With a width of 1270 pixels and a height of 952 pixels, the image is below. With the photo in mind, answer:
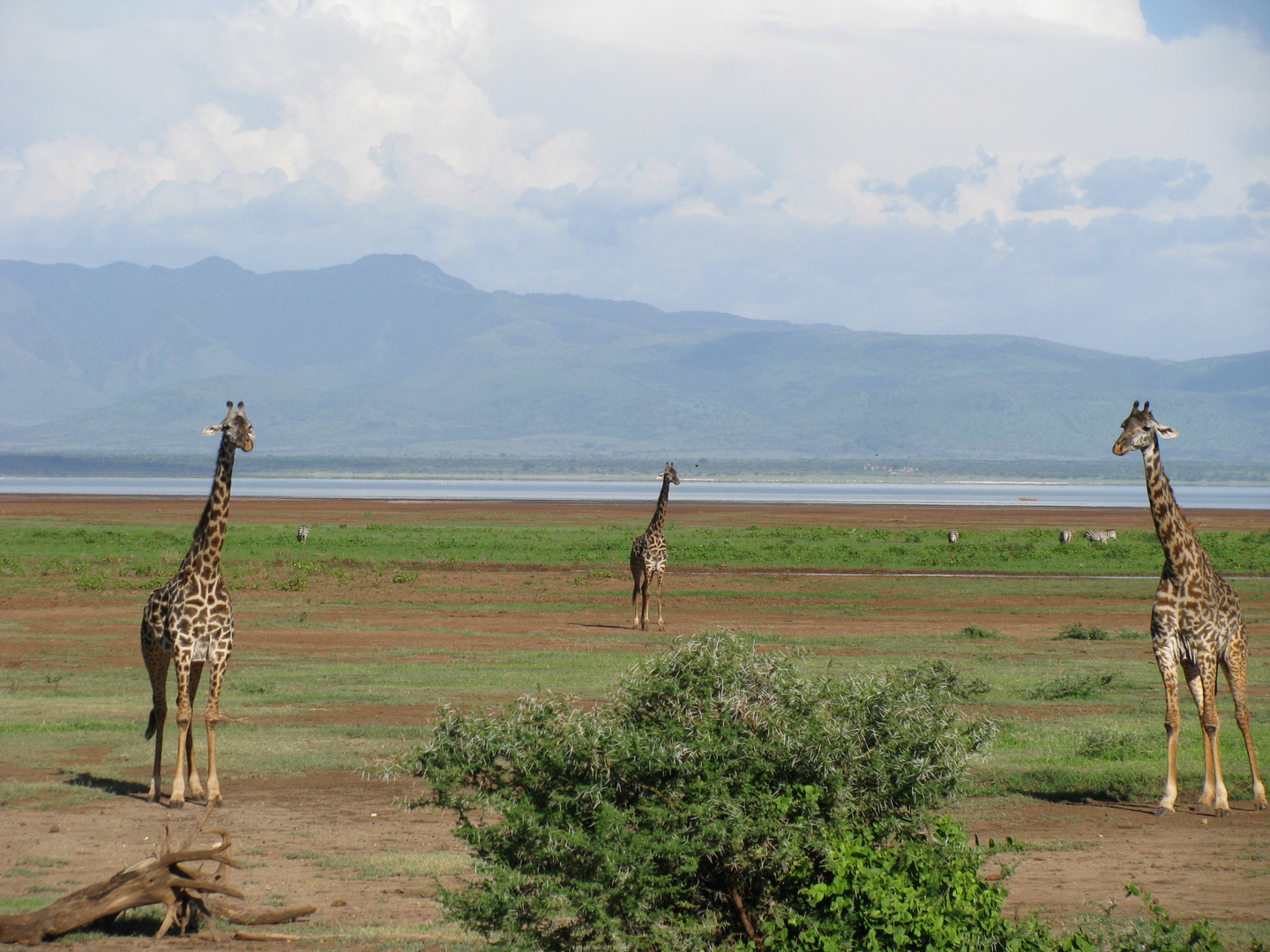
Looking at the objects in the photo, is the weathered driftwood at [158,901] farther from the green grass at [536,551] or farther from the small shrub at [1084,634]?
the green grass at [536,551]

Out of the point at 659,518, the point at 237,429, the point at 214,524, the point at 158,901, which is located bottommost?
the point at 158,901

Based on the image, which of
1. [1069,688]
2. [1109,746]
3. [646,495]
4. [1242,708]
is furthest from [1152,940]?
[646,495]

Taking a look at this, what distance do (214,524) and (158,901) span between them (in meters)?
5.18

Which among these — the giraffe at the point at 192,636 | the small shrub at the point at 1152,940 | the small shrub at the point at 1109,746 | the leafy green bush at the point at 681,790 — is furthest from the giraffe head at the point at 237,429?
the small shrub at the point at 1109,746

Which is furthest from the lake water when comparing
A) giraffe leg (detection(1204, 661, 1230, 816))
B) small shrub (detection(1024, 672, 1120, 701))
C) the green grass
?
giraffe leg (detection(1204, 661, 1230, 816))

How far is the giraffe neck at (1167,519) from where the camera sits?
13.4 metres

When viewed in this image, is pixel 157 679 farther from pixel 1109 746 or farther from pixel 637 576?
pixel 637 576

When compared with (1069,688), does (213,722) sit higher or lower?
higher

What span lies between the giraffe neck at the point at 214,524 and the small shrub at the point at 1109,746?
9725mm

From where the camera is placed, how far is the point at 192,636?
12.9 meters

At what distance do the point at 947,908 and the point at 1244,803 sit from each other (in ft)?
24.7

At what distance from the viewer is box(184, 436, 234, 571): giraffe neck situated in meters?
13.3

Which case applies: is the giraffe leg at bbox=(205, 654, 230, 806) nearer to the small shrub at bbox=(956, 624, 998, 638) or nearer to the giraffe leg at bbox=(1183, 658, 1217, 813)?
the giraffe leg at bbox=(1183, 658, 1217, 813)

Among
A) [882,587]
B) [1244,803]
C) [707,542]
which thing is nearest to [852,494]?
[707,542]
